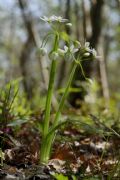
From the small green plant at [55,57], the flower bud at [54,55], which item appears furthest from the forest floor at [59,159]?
the flower bud at [54,55]

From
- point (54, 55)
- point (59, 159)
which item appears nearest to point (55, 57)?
point (54, 55)

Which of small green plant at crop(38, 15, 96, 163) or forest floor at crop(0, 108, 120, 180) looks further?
small green plant at crop(38, 15, 96, 163)

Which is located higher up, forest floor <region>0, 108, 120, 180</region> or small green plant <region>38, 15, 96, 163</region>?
small green plant <region>38, 15, 96, 163</region>

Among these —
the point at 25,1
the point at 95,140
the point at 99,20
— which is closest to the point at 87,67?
the point at 99,20

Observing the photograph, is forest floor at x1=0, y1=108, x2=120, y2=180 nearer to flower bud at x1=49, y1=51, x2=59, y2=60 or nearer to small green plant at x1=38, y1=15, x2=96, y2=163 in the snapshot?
small green plant at x1=38, y1=15, x2=96, y2=163

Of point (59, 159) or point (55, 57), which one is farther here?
point (59, 159)

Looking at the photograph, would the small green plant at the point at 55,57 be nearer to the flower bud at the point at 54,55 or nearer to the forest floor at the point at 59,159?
the flower bud at the point at 54,55

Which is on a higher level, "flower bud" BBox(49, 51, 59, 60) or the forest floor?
"flower bud" BBox(49, 51, 59, 60)

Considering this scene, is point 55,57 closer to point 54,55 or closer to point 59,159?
point 54,55

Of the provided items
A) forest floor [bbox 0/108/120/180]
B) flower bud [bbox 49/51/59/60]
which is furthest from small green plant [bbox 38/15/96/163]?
forest floor [bbox 0/108/120/180]
